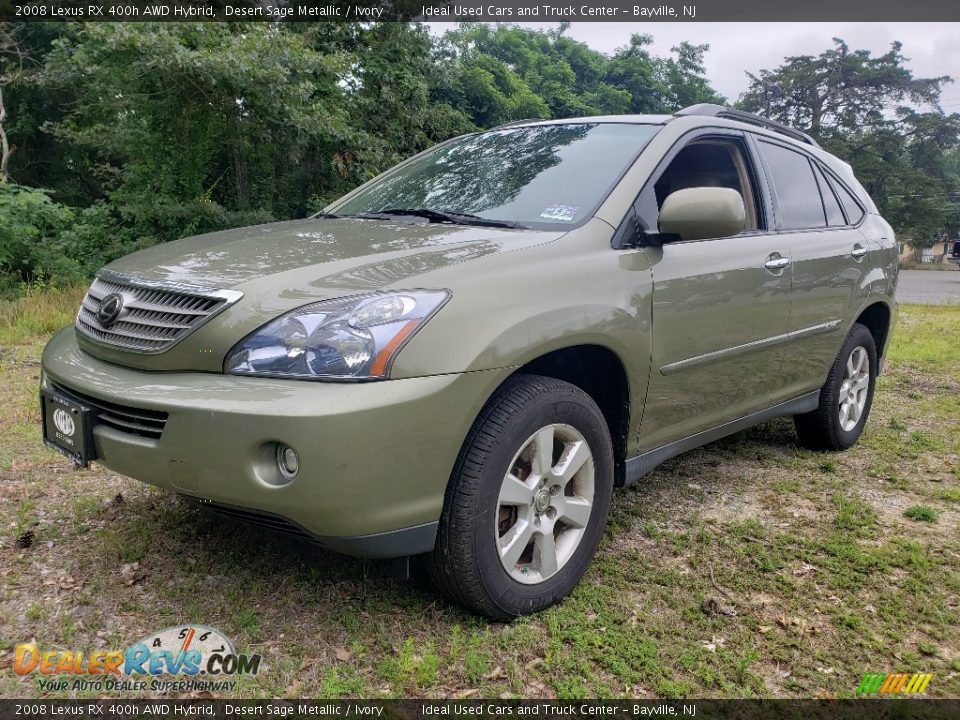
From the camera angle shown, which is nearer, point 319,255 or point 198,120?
point 319,255

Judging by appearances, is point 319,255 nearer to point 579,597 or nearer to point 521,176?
point 521,176

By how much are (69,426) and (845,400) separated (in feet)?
12.8

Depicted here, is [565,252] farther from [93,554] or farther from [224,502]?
[93,554]

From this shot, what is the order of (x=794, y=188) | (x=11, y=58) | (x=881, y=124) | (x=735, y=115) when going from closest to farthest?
(x=735, y=115), (x=794, y=188), (x=11, y=58), (x=881, y=124)

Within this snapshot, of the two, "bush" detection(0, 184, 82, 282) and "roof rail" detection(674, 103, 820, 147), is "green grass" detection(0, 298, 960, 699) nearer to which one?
"roof rail" detection(674, 103, 820, 147)

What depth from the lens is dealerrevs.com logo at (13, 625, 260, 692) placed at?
2078mm

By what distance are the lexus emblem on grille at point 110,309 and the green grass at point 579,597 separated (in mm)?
892

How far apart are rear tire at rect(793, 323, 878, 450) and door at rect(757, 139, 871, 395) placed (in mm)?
132

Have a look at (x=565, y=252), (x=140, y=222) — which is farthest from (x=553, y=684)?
(x=140, y=222)

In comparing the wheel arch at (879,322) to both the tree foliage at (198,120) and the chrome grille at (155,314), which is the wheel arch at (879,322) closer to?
the chrome grille at (155,314)

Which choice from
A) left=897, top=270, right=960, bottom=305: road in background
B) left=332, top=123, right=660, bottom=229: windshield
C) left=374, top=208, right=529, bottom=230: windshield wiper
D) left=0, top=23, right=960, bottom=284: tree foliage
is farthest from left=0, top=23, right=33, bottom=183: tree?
left=897, top=270, right=960, bottom=305: road in background

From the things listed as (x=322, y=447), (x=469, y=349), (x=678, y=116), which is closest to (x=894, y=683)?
(x=469, y=349)

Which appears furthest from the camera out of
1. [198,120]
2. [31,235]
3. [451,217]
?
[198,120]

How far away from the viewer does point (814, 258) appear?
3.70m
